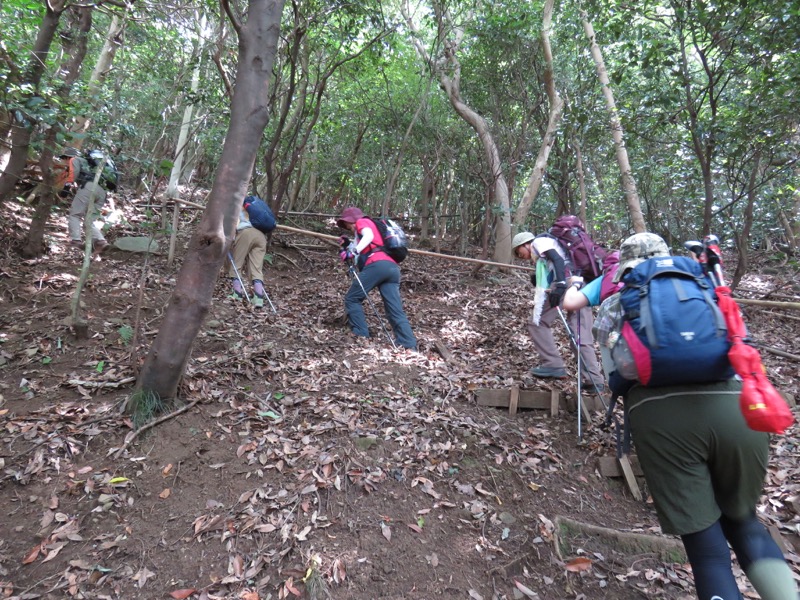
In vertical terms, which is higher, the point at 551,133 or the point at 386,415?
the point at 551,133

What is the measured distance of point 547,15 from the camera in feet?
35.6

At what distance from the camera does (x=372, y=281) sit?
6.55m

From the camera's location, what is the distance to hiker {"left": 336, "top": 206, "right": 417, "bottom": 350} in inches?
258

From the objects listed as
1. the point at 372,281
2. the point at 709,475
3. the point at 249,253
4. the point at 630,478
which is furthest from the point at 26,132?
the point at 630,478

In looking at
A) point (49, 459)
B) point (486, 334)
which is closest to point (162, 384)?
point (49, 459)

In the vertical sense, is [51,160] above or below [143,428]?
above

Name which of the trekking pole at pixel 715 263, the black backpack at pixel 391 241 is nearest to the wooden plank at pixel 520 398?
the trekking pole at pixel 715 263

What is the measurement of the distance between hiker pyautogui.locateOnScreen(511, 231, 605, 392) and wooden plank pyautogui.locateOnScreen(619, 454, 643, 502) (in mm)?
858

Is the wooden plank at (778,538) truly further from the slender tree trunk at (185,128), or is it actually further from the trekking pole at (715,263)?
the slender tree trunk at (185,128)

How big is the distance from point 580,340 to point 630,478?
1.50 m

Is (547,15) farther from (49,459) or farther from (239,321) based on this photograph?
(49,459)

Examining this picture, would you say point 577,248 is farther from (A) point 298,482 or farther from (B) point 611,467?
(A) point 298,482

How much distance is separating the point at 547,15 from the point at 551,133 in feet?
8.94

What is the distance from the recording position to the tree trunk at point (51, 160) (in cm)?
624
